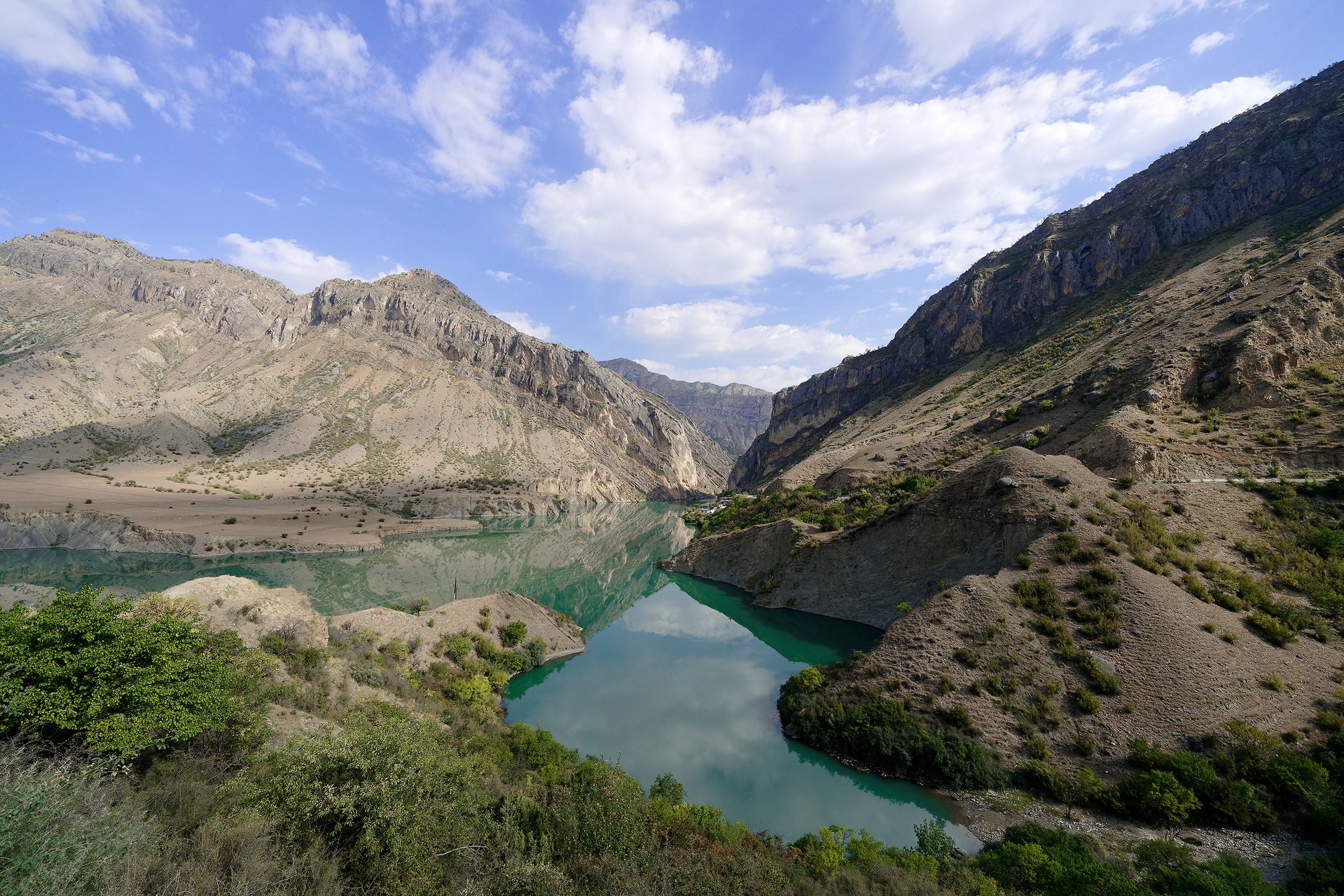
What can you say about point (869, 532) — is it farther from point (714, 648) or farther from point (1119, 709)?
point (1119, 709)

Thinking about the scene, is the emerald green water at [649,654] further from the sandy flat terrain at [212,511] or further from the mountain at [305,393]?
the mountain at [305,393]

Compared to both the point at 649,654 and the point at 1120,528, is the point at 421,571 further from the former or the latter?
the point at 1120,528

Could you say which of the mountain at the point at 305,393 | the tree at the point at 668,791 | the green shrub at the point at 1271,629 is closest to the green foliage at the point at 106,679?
the tree at the point at 668,791

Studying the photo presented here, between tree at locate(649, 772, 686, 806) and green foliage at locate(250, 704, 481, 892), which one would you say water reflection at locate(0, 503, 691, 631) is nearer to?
tree at locate(649, 772, 686, 806)

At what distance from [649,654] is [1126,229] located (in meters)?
81.9

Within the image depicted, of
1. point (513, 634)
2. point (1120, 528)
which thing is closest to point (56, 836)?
point (513, 634)

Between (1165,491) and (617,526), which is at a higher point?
(1165,491)

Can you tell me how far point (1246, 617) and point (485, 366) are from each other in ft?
437

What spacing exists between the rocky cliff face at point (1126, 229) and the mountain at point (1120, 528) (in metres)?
0.63

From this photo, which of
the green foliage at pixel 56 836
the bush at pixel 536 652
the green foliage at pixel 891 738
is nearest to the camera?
the green foliage at pixel 56 836

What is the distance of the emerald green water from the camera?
15.4 meters

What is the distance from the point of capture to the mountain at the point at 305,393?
73812mm

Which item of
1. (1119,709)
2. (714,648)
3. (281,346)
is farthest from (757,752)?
(281,346)

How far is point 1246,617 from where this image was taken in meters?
17.5
